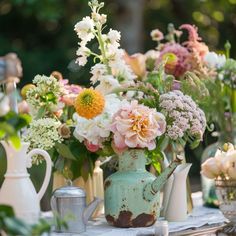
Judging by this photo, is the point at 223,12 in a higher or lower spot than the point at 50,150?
higher

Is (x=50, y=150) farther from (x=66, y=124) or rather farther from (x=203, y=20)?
(x=203, y=20)

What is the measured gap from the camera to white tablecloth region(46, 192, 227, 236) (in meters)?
2.37

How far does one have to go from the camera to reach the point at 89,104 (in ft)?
7.73

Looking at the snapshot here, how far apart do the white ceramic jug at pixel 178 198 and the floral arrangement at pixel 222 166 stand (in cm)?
7

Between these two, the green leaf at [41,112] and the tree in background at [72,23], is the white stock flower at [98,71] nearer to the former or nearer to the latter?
the green leaf at [41,112]

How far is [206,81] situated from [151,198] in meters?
0.67

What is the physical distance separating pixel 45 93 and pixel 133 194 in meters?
0.43

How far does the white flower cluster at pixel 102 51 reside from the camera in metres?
2.58

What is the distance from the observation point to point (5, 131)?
1711 mm

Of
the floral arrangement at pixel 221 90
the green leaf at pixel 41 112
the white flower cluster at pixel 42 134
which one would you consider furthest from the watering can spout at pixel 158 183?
the floral arrangement at pixel 221 90

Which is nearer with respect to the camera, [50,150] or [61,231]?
[61,231]

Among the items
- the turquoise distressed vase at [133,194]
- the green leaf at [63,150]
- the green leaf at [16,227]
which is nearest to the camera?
the green leaf at [16,227]

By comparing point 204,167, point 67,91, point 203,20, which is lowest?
point 204,167

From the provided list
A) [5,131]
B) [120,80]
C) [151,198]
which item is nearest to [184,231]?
[151,198]
